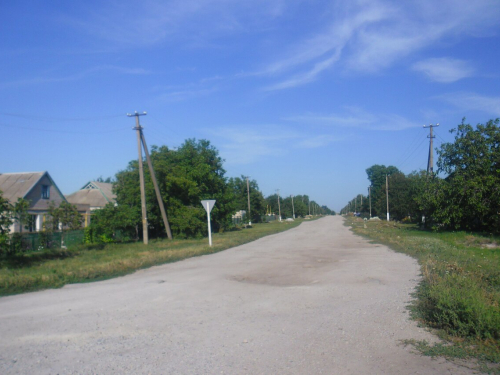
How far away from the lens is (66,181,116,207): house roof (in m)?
54.3

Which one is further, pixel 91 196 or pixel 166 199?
pixel 91 196

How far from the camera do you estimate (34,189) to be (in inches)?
1483

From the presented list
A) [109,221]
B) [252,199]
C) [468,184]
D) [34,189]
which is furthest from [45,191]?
[252,199]

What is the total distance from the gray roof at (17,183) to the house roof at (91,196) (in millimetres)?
14264

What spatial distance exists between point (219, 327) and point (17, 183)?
3632 cm

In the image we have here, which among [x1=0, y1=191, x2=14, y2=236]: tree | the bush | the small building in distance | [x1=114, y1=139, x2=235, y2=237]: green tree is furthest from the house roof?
the bush

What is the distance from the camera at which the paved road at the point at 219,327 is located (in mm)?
5520

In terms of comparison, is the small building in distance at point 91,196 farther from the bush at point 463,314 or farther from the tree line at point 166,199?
the bush at point 463,314

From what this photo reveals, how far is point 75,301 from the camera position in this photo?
9820 mm

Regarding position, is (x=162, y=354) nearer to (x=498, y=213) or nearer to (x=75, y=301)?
(x=75, y=301)

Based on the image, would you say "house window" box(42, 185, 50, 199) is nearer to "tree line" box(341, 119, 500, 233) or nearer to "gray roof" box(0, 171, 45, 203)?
"gray roof" box(0, 171, 45, 203)

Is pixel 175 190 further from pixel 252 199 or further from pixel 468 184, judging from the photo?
pixel 252 199

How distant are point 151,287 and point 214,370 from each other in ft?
21.2

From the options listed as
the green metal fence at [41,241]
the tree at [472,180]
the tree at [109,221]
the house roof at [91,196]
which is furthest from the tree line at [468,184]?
the house roof at [91,196]
